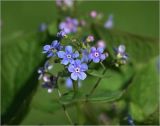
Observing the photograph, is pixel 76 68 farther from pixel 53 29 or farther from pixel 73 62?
pixel 53 29

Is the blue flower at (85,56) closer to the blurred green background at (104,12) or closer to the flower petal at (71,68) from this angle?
the flower petal at (71,68)

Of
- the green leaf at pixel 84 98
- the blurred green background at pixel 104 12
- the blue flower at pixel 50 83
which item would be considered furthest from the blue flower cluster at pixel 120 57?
the blurred green background at pixel 104 12

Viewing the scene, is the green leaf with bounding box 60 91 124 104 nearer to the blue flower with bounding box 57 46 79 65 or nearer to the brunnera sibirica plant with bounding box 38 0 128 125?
the brunnera sibirica plant with bounding box 38 0 128 125

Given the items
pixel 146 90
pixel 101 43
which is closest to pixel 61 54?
pixel 101 43

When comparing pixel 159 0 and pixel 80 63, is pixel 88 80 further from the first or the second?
pixel 159 0

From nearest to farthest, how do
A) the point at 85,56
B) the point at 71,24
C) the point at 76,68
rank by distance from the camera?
the point at 76,68 → the point at 85,56 → the point at 71,24

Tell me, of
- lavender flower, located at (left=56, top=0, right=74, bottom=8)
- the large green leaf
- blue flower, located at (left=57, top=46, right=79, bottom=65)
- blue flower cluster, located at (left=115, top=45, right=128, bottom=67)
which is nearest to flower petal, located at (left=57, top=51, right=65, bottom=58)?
blue flower, located at (left=57, top=46, right=79, bottom=65)

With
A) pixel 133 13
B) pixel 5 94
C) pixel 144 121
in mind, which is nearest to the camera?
pixel 144 121

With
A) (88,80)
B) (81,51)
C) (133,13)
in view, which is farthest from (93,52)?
(133,13)
